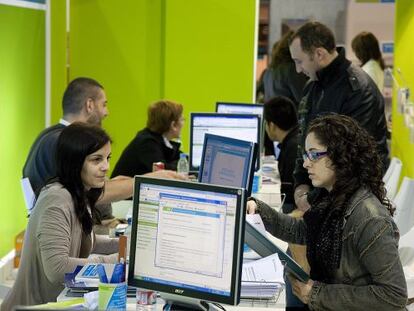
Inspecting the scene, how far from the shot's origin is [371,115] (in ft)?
16.9

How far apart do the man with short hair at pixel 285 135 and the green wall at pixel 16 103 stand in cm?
188

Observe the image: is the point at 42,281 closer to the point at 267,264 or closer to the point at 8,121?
the point at 267,264

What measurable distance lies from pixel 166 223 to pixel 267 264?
27.9 inches

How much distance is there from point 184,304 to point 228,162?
5.00ft

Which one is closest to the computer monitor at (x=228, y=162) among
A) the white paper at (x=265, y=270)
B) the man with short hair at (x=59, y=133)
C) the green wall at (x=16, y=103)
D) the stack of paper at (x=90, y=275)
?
the man with short hair at (x=59, y=133)

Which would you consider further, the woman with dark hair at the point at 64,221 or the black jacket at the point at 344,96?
the black jacket at the point at 344,96

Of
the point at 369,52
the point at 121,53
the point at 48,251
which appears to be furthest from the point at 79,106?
the point at 369,52

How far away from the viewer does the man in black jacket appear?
200 inches

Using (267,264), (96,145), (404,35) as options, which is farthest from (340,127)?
(404,35)

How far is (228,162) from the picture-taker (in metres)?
4.38

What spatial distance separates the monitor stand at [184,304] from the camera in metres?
2.88

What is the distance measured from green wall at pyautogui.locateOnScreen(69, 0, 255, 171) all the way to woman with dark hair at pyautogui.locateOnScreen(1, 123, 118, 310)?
15.5 feet

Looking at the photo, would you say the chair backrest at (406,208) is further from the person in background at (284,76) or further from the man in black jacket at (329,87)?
the person in background at (284,76)

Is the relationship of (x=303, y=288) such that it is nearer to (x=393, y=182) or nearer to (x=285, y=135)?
(x=393, y=182)
